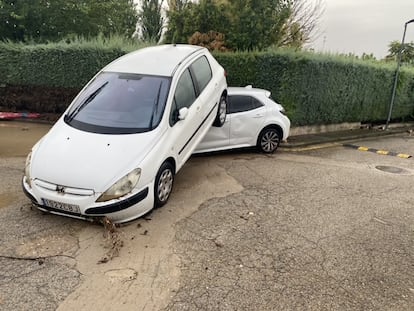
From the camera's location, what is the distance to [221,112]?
25.6 ft

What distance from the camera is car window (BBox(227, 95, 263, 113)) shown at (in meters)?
8.45

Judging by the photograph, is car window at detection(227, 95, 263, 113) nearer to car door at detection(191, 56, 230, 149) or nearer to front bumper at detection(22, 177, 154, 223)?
car door at detection(191, 56, 230, 149)

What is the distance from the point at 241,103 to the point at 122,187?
457cm

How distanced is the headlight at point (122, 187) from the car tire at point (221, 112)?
3.21 m

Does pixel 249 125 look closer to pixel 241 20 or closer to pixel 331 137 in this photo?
pixel 331 137

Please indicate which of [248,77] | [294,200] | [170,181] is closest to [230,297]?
[170,181]

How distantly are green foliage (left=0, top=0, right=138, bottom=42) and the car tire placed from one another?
8147mm

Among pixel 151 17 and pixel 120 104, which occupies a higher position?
pixel 151 17

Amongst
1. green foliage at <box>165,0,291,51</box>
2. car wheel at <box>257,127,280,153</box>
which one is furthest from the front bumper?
green foliage at <box>165,0,291,51</box>

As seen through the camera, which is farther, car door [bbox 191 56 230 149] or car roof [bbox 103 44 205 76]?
car door [bbox 191 56 230 149]

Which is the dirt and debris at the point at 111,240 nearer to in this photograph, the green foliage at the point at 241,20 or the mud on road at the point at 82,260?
the mud on road at the point at 82,260

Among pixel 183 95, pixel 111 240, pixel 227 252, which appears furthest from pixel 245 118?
pixel 111 240

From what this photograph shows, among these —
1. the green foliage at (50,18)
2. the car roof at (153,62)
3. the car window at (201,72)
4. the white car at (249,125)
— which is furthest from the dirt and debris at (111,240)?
the green foliage at (50,18)

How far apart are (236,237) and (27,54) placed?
959 centimetres
